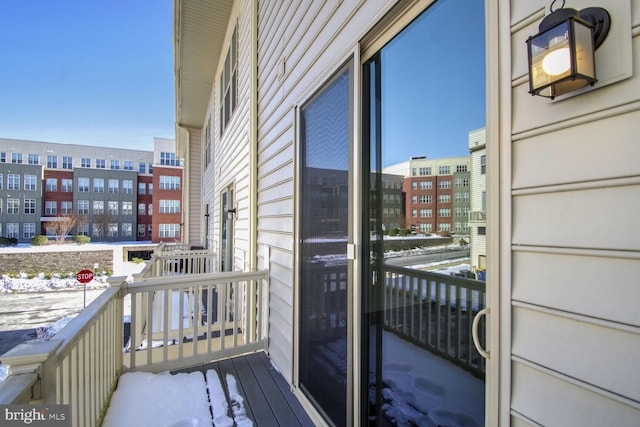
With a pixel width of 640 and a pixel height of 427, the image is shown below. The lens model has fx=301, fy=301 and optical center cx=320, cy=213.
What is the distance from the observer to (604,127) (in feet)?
2.12

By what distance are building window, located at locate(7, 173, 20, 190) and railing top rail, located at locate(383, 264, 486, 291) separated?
1433 inches

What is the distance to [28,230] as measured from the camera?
2659 centimetres

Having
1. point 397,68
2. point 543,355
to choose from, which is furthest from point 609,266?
point 397,68

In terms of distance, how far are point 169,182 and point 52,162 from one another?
Answer: 1328cm

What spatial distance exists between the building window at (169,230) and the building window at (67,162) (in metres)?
13.0

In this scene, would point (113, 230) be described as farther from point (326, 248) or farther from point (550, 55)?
point (550, 55)

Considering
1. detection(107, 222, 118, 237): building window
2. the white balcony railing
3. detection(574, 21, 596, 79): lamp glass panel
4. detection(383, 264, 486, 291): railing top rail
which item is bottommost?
detection(107, 222, 118, 237): building window

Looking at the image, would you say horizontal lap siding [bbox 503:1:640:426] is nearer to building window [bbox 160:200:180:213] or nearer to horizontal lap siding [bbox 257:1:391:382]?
horizontal lap siding [bbox 257:1:391:382]

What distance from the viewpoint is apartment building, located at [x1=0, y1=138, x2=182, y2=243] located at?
84.2ft

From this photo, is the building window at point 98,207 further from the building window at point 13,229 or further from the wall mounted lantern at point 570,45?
the wall mounted lantern at point 570,45

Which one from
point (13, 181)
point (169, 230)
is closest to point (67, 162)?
point (13, 181)

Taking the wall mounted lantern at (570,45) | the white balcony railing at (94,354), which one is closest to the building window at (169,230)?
the white balcony railing at (94,354)

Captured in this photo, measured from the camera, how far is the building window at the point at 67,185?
27828 mm

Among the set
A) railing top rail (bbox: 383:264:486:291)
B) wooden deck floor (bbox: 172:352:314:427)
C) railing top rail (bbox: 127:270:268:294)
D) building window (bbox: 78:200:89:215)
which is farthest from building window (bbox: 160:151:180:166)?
railing top rail (bbox: 383:264:486:291)
